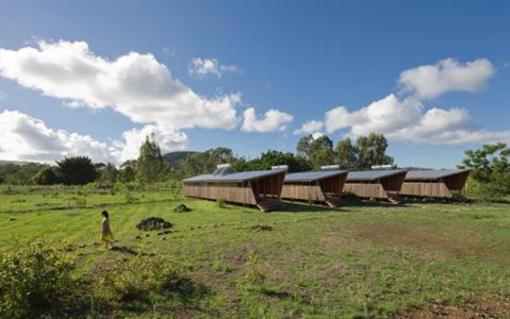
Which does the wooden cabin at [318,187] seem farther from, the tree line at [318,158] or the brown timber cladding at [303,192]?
the tree line at [318,158]

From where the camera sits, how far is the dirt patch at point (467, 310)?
270 inches

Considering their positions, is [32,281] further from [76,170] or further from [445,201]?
[76,170]

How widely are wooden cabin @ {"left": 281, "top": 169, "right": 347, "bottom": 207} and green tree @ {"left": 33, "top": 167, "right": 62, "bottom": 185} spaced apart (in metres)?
51.4

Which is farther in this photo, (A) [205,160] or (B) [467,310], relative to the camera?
(A) [205,160]

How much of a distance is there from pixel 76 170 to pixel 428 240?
6673 centimetres

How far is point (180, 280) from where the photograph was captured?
26.7 feet

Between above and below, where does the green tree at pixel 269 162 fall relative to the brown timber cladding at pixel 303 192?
above

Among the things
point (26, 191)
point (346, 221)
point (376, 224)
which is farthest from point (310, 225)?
point (26, 191)

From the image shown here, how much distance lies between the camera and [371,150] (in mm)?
65812

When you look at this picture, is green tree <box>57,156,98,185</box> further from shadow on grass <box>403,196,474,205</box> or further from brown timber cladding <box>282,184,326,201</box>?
shadow on grass <box>403,196,474,205</box>

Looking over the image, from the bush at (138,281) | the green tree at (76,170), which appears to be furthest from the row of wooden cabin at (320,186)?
the green tree at (76,170)

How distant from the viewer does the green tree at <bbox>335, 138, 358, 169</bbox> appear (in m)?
65.9

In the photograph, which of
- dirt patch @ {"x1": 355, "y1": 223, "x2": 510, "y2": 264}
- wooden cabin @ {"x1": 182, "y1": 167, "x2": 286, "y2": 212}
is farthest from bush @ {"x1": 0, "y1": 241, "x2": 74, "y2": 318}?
wooden cabin @ {"x1": 182, "y1": 167, "x2": 286, "y2": 212}

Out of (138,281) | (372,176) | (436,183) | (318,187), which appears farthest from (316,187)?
(138,281)
